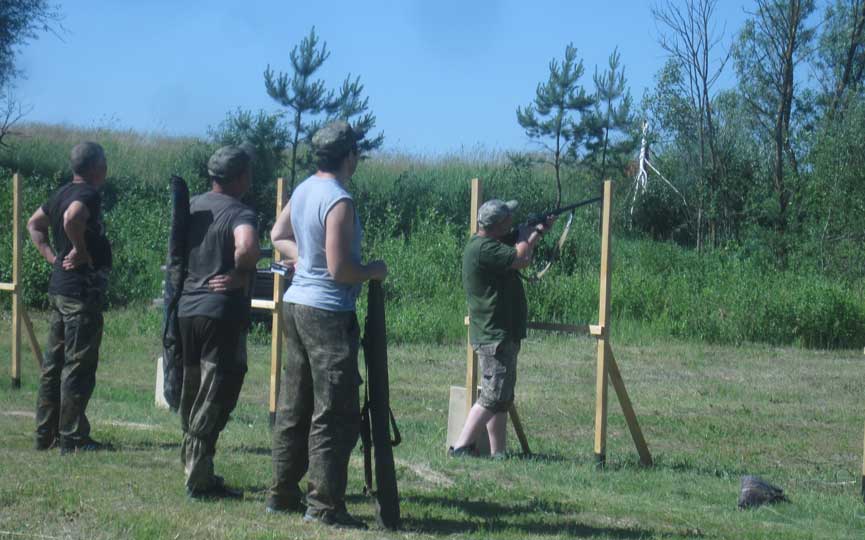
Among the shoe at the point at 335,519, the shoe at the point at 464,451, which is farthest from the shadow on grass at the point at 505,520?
the shoe at the point at 464,451

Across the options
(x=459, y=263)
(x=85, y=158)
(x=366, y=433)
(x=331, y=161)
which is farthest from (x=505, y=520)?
(x=459, y=263)

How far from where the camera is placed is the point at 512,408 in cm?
848

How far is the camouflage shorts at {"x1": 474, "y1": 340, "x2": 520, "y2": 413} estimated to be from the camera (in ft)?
26.6

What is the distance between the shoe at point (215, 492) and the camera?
620cm

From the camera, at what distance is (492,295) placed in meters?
8.16

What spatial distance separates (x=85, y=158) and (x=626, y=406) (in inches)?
170

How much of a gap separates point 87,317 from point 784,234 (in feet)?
70.5

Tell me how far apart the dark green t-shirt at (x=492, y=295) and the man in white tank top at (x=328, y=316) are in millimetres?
2513

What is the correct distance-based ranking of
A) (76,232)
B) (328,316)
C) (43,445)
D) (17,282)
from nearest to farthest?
(328,316) < (76,232) < (43,445) < (17,282)

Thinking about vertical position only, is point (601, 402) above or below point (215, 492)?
above

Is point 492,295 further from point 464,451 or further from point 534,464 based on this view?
point 534,464

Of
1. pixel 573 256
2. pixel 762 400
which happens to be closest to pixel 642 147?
pixel 573 256

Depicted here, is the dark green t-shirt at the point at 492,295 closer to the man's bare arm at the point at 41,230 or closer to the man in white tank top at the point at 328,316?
the man in white tank top at the point at 328,316

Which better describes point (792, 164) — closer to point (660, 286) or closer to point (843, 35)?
point (843, 35)
